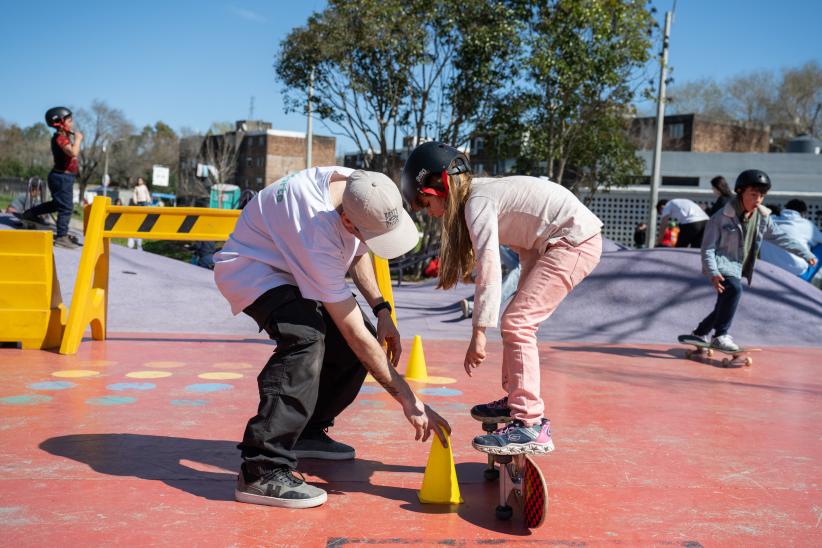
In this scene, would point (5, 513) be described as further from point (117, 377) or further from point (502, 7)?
point (502, 7)

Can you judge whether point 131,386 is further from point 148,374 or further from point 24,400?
point 24,400

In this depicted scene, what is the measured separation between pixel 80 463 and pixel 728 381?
5.25m

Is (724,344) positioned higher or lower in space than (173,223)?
lower

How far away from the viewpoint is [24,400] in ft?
16.3

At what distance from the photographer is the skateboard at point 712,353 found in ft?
24.7

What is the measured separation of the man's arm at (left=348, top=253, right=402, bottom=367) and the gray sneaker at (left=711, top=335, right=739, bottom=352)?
4857 mm

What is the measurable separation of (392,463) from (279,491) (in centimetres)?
82

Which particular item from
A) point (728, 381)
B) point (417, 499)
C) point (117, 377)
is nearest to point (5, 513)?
point (417, 499)

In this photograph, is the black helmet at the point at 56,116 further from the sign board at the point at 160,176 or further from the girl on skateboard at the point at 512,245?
the sign board at the point at 160,176

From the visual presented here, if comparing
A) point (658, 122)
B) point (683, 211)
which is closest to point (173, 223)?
point (683, 211)

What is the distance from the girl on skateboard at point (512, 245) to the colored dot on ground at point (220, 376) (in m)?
2.85

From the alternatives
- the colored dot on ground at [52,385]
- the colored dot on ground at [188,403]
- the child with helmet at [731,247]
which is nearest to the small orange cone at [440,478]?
the colored dot on ground at [188,403]

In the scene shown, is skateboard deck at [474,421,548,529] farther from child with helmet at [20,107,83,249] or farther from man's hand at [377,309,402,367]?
child with helmet at [20,107,83,249]

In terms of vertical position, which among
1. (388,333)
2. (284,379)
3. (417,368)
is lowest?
(417,368)
